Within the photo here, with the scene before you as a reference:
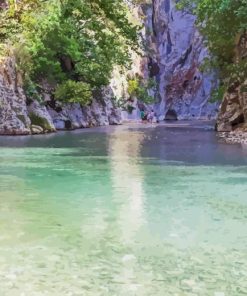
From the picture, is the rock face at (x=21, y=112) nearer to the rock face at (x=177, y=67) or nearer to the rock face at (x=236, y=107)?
the rock face at (x=236, y=107)

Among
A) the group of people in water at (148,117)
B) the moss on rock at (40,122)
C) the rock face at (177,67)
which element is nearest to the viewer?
the moss on rock at (40,122)

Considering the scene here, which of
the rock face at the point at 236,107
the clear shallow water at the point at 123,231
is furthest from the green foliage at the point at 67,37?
the clear shallow water at the point at 123,231

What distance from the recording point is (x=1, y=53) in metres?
24.5

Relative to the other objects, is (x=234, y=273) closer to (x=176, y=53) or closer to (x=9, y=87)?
(x=9, y=87)

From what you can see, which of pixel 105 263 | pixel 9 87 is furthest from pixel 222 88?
pixel 105 263

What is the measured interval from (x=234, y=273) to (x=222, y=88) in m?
28.2

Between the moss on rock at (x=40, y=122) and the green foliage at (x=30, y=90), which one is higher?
the green foliage at (x=30, y=90)

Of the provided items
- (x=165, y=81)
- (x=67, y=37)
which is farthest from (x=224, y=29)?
(x=165, y=81)

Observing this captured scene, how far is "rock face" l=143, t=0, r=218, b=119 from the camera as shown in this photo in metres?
72.4

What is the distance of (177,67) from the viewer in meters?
75.1

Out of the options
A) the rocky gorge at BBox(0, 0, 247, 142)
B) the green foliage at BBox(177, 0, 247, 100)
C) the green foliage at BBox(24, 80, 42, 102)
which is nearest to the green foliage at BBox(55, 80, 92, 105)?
the rocky gorge at BBox(0, 0, 247, 142)

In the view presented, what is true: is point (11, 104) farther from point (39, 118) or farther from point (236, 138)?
point (236, 138)

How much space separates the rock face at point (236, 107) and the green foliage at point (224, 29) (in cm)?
31

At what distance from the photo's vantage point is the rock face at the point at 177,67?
72.4 meters
